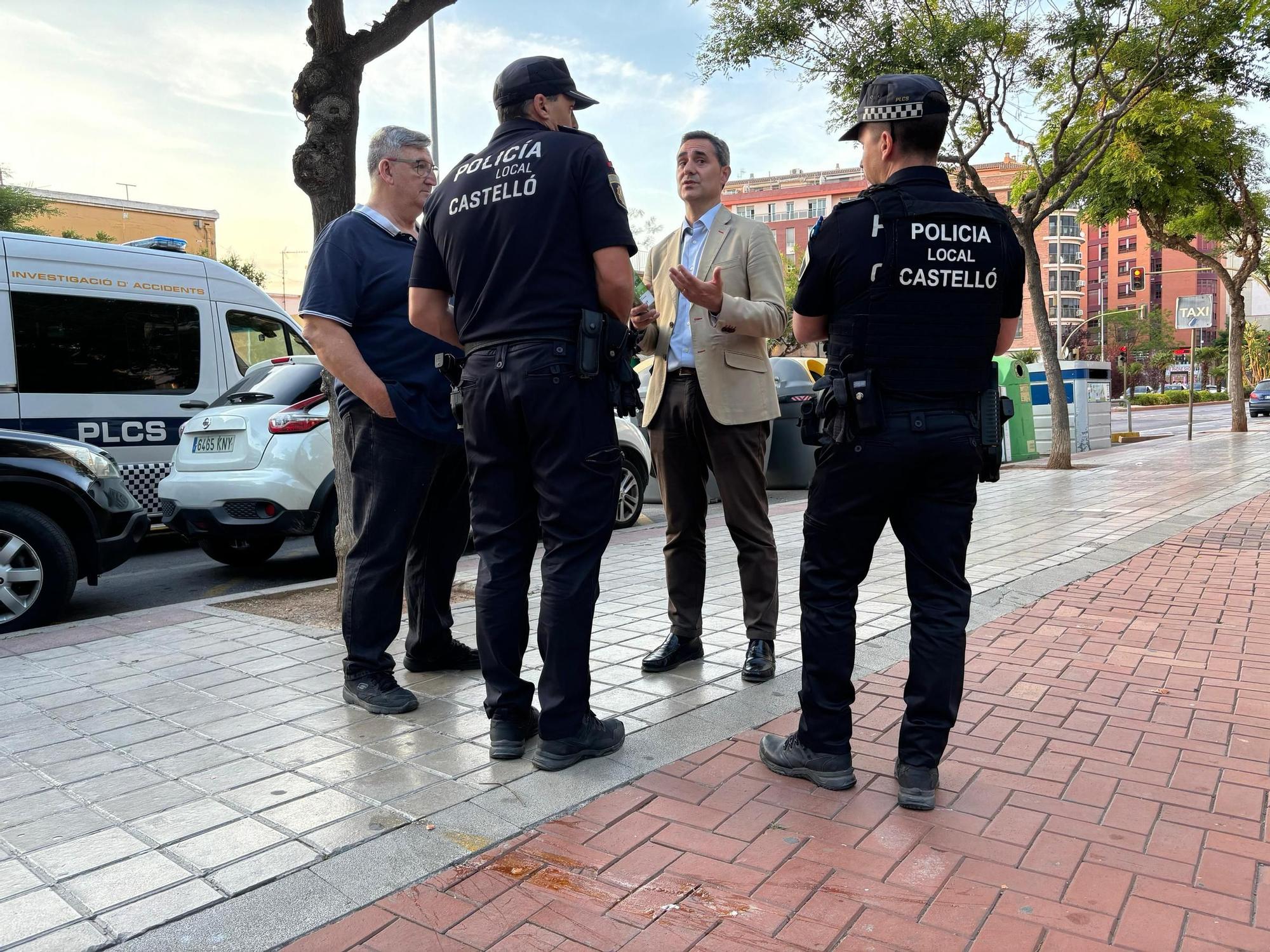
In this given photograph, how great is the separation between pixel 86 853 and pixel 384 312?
204 centimetres

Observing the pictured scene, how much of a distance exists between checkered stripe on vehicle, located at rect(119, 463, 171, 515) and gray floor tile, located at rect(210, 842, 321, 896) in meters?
6.25

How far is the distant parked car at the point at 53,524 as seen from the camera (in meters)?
5.52

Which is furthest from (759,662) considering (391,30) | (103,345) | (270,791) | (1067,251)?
(1067,251)

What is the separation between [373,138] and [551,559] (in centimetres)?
191

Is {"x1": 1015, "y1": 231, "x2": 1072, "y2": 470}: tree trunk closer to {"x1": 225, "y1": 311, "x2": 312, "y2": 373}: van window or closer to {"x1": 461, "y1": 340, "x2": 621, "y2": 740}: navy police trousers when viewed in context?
{"x1": 225, "y1": 311, "x2": 312, "y2": 373}: van window

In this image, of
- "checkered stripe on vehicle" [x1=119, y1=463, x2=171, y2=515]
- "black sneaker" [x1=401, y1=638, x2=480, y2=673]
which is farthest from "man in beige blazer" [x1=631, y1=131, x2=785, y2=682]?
"checkered stripe on vehicle" [x1=119, y1=463, x2=171, y2=515]

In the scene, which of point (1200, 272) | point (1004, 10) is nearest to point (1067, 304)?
point (1200, 272)

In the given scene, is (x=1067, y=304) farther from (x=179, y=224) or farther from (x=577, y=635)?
(x=577, y=635)

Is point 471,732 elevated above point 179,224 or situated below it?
below

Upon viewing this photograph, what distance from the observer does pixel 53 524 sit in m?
5.66

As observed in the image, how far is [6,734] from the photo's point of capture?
355 cm

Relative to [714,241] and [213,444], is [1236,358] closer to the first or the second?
[714,241]

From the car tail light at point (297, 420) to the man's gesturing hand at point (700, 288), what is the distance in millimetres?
4019

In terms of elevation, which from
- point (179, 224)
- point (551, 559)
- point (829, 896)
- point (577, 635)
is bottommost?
point (829, 896)
